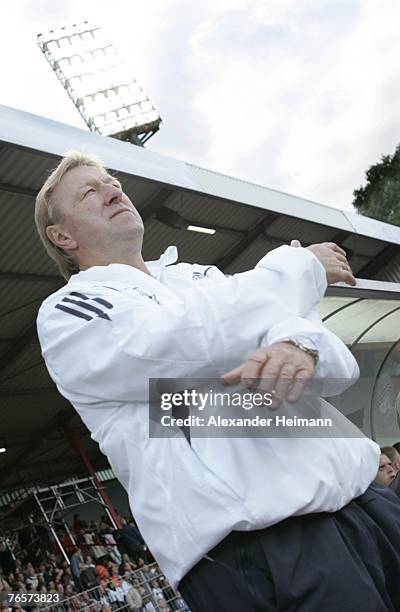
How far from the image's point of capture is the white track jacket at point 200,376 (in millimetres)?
1412

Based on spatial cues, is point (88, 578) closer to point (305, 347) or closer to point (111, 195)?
point (111, 195)

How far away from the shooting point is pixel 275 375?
131 centimetres

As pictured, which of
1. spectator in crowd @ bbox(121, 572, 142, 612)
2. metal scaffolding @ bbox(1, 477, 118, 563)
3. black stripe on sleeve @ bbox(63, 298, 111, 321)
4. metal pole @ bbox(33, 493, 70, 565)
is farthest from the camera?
metal scaffolding @ bbox(1, 477, 118, 563)

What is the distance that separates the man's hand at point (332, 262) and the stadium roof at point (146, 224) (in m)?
7.38

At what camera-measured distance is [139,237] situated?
6.39 feet

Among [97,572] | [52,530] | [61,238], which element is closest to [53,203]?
[61,238]

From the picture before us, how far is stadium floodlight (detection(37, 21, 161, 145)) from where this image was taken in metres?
25.5

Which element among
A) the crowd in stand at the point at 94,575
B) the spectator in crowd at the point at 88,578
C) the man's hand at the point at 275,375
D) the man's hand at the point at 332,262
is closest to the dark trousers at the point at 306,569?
the man's hand at the point at 275,375

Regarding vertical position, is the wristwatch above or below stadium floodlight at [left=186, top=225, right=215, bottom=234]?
below

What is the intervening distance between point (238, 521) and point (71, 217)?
985 mm

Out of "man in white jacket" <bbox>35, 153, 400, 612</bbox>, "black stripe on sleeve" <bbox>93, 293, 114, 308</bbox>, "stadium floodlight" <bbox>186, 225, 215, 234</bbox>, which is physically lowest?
"man in white jacket" <bbox>35, 153, 400, 612</bbox>

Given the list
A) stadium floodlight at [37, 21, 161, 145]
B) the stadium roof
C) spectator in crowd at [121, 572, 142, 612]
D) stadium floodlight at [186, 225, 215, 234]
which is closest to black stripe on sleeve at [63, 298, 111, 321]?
the stadium roof

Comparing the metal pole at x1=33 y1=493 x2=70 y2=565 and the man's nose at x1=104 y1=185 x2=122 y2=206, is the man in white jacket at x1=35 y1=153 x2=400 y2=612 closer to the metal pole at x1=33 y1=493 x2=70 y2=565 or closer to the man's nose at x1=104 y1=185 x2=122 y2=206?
the man's nose at x1=104 y1=185 x2=122 y2=206

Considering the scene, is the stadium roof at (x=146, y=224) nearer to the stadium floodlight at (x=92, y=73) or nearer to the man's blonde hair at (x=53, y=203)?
the man's blonde hair at (x=53, y=203)
